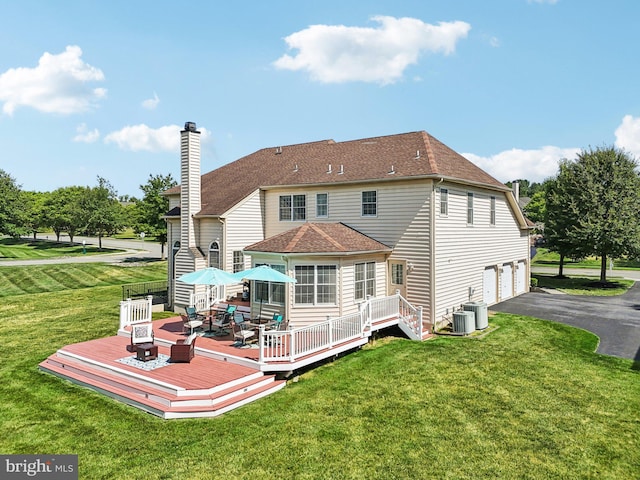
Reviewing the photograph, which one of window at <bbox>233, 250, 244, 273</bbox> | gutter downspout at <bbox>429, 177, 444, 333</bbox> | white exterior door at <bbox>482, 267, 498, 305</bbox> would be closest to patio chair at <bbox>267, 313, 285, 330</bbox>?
window at <bbox>233, 250, 244, 273</bbox>

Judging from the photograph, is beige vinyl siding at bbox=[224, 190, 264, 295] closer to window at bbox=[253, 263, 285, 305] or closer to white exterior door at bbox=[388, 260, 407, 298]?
window at bbox=[253, 263, 285, 305]

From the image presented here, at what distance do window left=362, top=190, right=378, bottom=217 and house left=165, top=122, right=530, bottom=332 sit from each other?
0.05 meters

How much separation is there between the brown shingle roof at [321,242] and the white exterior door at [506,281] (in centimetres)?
1014

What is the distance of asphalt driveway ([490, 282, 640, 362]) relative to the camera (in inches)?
622

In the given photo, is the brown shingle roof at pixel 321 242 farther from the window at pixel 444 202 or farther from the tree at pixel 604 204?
the tree at pixel 604 204

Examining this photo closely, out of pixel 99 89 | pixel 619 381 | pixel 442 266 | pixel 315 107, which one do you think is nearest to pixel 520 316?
pixel 442 266

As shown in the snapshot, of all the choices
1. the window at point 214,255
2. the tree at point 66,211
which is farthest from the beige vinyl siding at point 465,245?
the tree at point 66,211

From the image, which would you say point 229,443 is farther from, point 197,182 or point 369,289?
point 197,182

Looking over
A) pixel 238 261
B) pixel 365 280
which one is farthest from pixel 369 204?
pixel 238 261

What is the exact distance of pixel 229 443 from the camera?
8469 millimetres

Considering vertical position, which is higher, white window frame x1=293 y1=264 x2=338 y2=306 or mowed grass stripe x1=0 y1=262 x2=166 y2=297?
white window frame x1=293 y1=264 x2=338 y2=306

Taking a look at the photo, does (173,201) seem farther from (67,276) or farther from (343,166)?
(67,276)

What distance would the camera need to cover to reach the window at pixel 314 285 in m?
15.8

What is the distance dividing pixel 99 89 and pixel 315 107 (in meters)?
12.3
